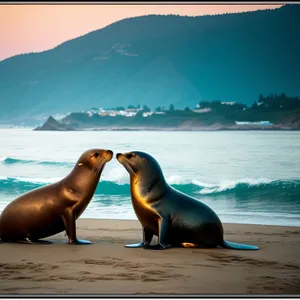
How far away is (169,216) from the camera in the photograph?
297 inches

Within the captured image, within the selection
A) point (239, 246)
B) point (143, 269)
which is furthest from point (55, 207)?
point (239, 246)

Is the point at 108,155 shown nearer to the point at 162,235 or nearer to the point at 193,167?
the point at 162,235

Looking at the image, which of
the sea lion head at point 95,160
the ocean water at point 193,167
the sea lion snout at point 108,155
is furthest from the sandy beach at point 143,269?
the ocean water at point 193,167

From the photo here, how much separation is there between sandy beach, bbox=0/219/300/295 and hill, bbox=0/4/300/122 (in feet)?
56.1

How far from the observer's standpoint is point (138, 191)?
7.70 meters

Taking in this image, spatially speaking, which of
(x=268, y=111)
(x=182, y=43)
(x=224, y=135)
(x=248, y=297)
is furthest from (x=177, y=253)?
(x=224, y=135)

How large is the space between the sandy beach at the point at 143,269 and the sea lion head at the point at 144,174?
0.63 meters

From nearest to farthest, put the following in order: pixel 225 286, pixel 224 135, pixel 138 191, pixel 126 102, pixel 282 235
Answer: pixel 225 286 < pixel 138 191 < pixel 282 235 < pixel 126 102 < pixel 224 135

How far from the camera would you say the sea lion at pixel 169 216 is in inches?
297

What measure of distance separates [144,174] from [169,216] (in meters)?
0.54

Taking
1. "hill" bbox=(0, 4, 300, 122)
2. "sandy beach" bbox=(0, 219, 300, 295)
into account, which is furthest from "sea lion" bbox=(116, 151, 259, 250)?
"hill" bbox=(0, 4, 300, 122)

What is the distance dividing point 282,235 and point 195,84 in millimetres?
21805

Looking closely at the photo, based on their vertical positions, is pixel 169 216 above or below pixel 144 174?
below

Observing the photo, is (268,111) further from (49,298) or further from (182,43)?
(49,298)
